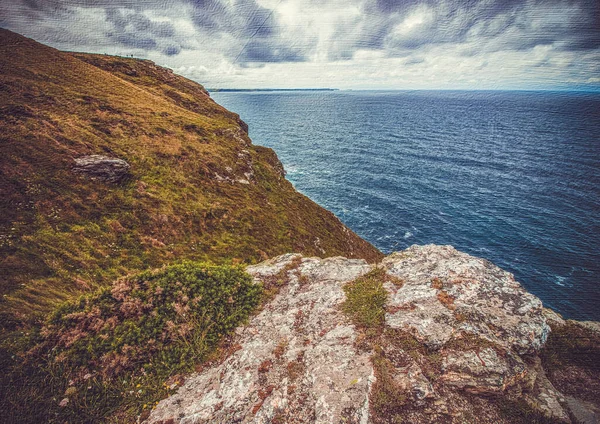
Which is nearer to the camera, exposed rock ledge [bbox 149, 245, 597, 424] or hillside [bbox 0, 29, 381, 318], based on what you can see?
exposed rock ledge [bbox 149, 245, 597, 424]

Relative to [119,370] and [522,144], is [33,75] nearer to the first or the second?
[119,370]

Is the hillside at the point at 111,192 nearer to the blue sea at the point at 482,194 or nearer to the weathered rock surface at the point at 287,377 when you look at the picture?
the weathered rock surface at the point at 287,377

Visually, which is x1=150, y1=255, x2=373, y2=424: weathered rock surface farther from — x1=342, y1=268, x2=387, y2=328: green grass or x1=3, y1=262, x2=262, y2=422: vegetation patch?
x1=3, y1=262, x2=262, y2=422: vegetation patch

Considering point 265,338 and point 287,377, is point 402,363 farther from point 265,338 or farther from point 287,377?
point 265,338

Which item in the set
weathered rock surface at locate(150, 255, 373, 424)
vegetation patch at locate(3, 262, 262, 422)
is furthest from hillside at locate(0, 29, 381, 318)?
weathered rock surface at locate(150, 255, 373, 424)

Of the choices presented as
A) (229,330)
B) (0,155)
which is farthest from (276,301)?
(0,155)

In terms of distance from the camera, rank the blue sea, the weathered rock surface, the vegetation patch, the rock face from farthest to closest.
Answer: the blue sea < the rock face < the vegetation patch < the weathered rock surface
